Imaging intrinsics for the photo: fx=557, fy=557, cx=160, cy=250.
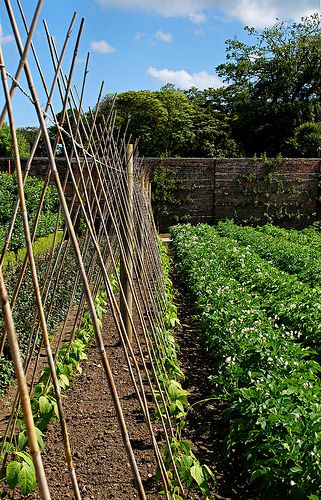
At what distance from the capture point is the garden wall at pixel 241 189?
1820 centimetres

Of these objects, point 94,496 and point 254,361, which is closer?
point 94,496

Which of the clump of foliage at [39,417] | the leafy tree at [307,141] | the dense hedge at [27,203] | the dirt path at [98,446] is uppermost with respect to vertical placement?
the leafy tree at [307,141]

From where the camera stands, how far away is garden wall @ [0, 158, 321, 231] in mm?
18172

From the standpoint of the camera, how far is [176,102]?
118ft

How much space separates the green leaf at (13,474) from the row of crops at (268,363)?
1226 mm

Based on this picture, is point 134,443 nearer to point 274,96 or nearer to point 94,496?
point 94,496

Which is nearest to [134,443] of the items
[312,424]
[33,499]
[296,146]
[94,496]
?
[94,496]

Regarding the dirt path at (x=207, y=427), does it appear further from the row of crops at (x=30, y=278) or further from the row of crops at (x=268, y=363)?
the row of crops at (x=30, y=278)

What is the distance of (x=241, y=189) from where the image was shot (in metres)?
18.3

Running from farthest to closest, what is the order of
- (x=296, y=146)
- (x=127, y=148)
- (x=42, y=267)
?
(x=296, y=146) → (x=42, y=267) → (x=127, y=148)

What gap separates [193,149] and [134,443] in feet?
94.7

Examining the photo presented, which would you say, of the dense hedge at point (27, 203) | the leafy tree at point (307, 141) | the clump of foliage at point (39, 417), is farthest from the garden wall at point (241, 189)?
the clump of foliage at point (39, 417)

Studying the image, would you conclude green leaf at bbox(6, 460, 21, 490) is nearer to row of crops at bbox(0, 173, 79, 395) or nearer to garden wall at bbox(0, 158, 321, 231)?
row of crops at bbox(0, 173, 79, 395)

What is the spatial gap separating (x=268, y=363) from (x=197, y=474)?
53.7 inches
